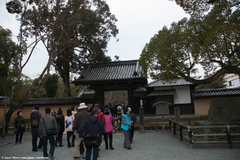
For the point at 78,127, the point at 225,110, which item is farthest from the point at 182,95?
the point at 78,127

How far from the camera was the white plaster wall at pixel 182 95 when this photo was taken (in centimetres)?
1808

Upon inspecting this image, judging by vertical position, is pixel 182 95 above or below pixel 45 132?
above

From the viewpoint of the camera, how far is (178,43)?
1045 centimetres

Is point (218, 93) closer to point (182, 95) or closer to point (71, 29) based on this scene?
point (182, 95)

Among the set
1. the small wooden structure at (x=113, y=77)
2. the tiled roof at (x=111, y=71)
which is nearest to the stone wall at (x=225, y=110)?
the small wooden structure at (x=113, y=77)

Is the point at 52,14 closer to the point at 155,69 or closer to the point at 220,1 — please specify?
the point at 155,69

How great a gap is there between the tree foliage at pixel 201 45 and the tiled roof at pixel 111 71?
2205mm

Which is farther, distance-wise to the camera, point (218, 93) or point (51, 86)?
point (51, 86)

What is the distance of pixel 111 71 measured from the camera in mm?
15883

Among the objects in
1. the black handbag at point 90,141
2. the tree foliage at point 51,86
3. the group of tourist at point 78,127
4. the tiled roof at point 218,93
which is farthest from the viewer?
the tree foliage at point 51,86

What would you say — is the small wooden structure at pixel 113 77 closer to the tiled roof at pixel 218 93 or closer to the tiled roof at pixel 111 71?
the tiled roof at pixel 111 71

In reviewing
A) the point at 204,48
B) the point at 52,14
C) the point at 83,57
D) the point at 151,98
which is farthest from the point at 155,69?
the point at 83,57

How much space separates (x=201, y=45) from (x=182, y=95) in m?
9.82

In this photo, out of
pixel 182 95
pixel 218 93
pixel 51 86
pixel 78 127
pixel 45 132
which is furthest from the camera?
pixel 51 86
